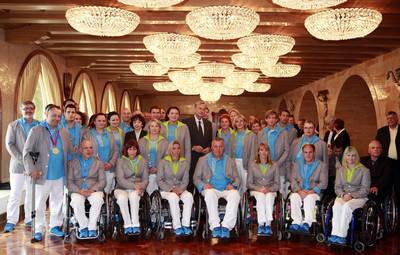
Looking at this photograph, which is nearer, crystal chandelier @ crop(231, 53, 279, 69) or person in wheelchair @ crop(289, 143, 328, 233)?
person in wheelchair @ crop(289, 143, 328, 233)

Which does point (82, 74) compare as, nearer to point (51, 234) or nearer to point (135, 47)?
point (135, 47)

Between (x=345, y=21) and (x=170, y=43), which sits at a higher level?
(x=170, y=43)

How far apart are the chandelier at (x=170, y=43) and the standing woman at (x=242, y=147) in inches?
47.7

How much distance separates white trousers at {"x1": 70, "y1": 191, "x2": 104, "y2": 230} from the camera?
5.12m

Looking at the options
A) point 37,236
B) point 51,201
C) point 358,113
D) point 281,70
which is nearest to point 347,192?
point 51,201

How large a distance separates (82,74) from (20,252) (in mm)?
7921

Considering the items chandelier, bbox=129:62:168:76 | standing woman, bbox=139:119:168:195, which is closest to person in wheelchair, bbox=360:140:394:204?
standing woman, bbox=139:119:168:195

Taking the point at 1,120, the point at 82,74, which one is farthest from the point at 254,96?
the point at 1,120

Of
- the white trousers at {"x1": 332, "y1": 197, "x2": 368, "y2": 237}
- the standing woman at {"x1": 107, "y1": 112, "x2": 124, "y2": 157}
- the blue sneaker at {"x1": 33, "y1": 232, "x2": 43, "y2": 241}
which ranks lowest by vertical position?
the blue sneaker at {"x1": 33, "y1": 232, "x2": 43, "y2": 241}

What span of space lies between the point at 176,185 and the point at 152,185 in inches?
18.1

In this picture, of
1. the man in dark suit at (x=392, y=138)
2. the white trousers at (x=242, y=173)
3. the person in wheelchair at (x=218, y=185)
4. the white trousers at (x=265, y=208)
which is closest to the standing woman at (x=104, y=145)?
the person in wheelchair at (x=218, y=185)

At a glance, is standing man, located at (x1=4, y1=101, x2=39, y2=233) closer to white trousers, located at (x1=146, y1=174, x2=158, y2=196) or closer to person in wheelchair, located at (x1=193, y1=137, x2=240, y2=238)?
white trousers, located at (x1=146, y1=174, x2=158, y2=196)

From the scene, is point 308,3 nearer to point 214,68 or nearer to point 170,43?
point 170,43

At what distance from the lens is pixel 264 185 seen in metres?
5.57
